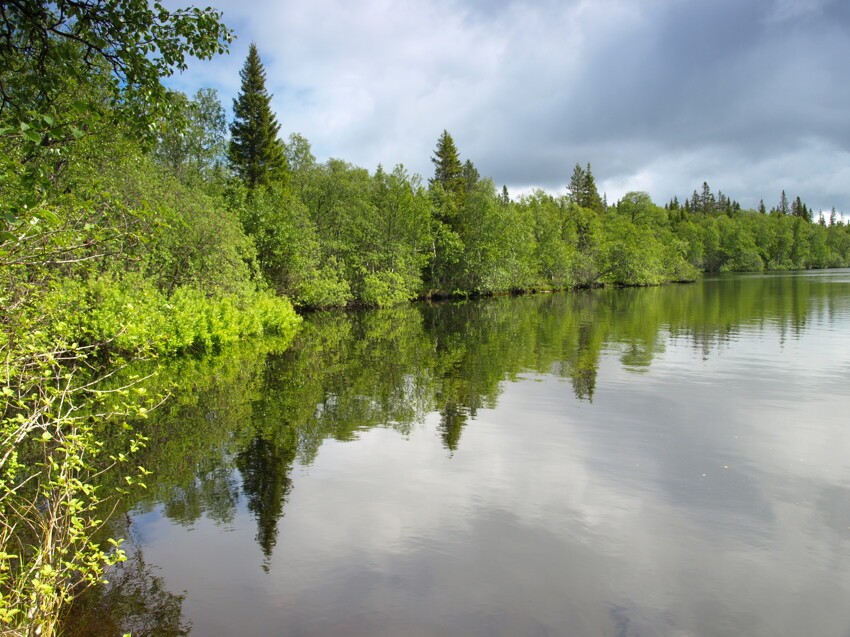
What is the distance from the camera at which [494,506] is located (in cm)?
866

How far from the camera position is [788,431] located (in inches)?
473

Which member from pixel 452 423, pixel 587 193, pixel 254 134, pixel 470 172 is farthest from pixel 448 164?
pixel 452 423

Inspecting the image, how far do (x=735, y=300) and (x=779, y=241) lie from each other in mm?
112745

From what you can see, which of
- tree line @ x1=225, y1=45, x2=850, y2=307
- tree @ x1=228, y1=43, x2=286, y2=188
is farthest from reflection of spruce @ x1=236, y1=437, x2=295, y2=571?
tree @ x1=228, y1=43, x2=286, y2=188

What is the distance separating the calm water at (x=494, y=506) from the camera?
20.3ft

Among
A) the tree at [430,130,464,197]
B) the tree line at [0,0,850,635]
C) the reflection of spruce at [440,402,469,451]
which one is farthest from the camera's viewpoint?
the tree at [430,130,464,197]

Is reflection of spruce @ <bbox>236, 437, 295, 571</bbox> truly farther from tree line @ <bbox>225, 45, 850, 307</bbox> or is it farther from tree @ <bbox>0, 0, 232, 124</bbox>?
tree line @ <bbox>225, 45, 850, 307</bbox>

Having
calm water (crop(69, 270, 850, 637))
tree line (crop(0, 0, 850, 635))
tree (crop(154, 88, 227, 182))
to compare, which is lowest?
calm water (crop(69, 270, 850, 637))

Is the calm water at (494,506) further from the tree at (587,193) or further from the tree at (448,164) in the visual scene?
the tree at (587,193)

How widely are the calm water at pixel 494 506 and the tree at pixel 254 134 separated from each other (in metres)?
34.3

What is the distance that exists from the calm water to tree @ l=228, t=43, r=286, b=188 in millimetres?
34253

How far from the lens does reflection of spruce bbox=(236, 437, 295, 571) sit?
7930mm

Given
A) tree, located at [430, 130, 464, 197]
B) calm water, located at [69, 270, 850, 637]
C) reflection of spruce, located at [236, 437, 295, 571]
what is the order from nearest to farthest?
1. calm water, located at [69, 270, 850, 637]
2. reflection of spruce, located at [236, 437, 295, 571]
3. tree, located at [430, 130, 464, 197]

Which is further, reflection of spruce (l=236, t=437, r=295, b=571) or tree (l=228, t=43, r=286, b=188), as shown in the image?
tree (l=228, t=43, r=286, b=188)
